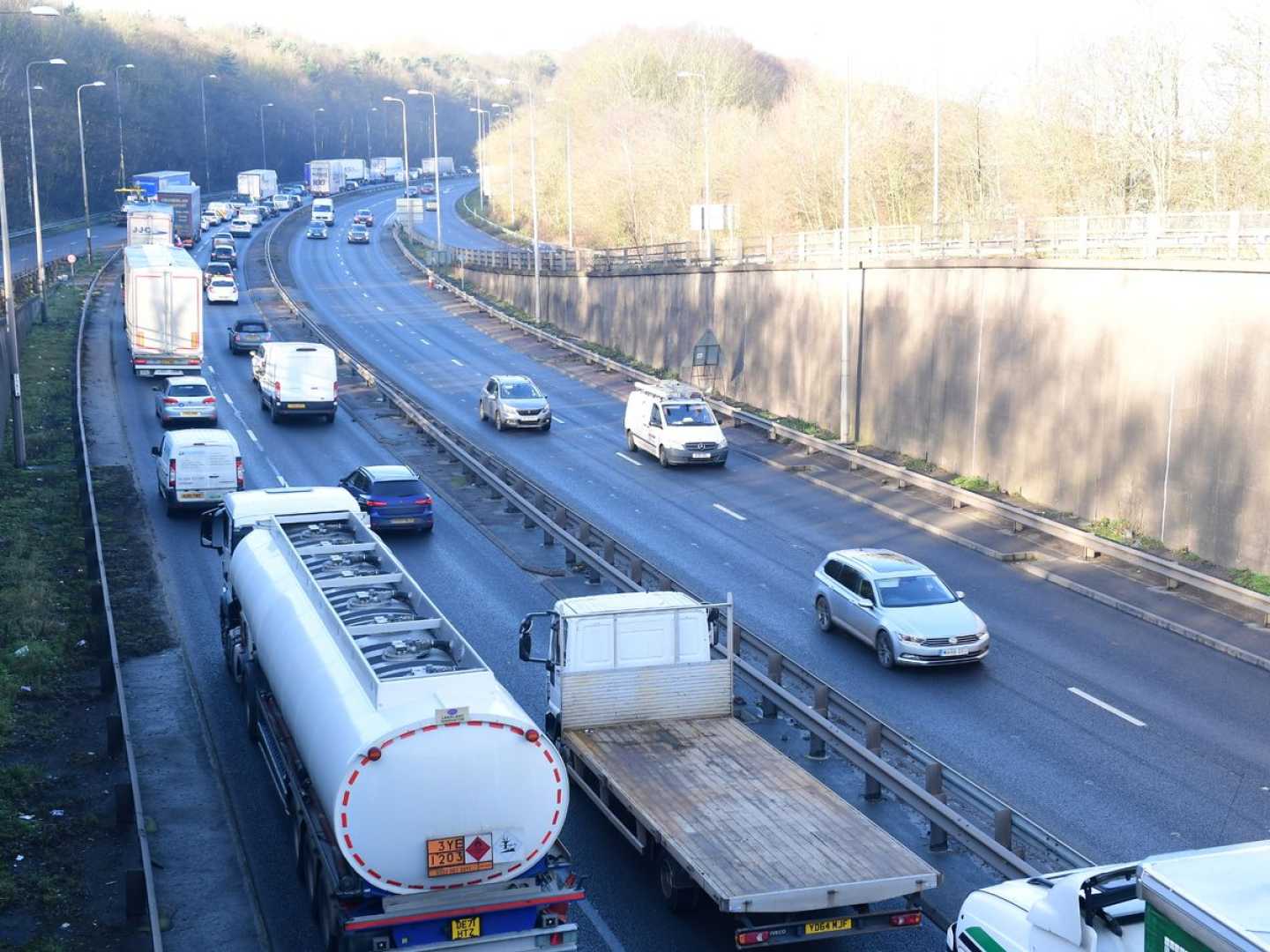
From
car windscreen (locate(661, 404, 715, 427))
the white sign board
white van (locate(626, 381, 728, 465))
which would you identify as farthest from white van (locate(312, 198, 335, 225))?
car windscreen (locate(661, 404, 715, 427))

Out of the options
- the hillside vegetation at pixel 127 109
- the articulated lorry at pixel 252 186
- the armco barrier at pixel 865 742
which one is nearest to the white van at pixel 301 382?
the armco barrier at pixel 865 742

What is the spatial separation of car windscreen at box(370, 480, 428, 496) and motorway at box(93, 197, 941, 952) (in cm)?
97

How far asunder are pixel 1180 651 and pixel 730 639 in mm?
9202

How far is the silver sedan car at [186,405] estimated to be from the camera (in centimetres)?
3934

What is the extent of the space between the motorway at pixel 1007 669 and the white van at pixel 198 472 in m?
7.74

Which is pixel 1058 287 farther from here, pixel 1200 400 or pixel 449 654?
pixel 449 654

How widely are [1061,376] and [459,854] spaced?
75.9 feet

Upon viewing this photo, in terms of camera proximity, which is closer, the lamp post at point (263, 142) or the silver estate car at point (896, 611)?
the silver estate car at point (896, 611)

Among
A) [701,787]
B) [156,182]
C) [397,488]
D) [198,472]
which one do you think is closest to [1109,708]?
[701,787]

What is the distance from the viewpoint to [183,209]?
94375mm

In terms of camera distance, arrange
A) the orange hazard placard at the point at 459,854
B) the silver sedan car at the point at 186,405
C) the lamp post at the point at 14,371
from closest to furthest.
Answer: the orange hazard placard at the point at 459,854 → the lamp post at the point at 14,371 → the silver sedan car at the point at 186,405

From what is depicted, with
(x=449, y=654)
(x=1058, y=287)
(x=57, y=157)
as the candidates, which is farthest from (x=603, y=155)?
(x=449, y=654)

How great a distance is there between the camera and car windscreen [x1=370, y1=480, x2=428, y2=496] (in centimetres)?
2875

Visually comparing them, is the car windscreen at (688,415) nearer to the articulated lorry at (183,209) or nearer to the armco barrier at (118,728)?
the armco barrier at (118,728)
